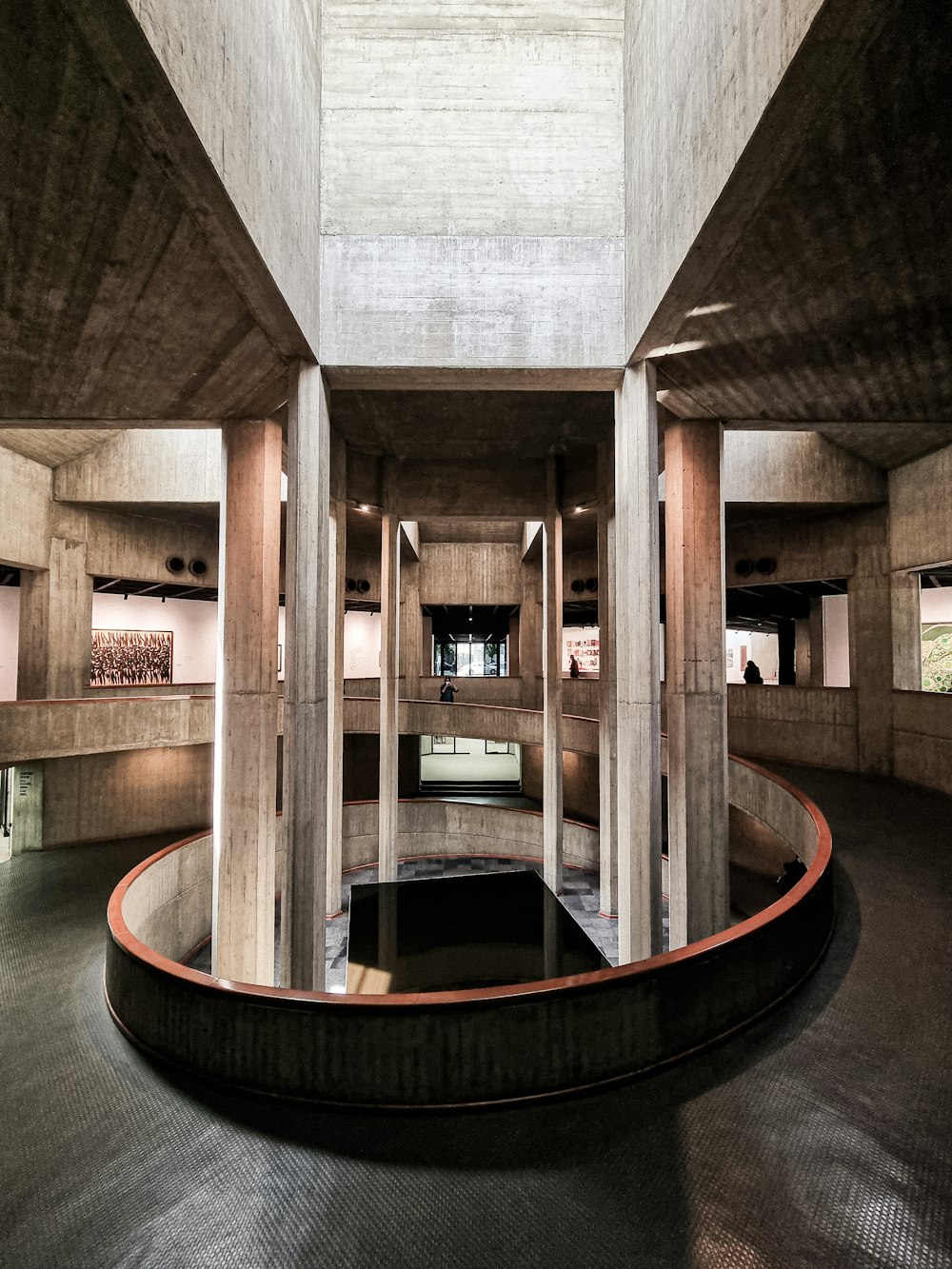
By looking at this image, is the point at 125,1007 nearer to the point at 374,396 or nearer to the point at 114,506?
the point at 374,396

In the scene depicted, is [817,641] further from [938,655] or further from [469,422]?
[469,422]

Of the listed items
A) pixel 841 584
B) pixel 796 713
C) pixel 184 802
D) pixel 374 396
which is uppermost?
pixel 374 396

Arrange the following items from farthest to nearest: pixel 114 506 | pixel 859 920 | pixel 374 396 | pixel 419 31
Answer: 1. pixel 114 506
2. pixel 374 396
3. pixel 419 31
4. pixel 859 920

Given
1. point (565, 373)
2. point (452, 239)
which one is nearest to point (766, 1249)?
point (565, 373)

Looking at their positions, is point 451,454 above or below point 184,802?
above

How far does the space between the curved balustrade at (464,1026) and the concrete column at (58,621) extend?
349 inches

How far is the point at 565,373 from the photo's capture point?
20.9 ft

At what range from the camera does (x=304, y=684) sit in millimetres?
5965

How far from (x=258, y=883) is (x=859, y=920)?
6.37 m

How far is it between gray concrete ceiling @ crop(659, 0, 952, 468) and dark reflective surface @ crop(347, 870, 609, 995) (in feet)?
27.3

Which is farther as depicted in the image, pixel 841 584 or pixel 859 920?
pixel 841 584

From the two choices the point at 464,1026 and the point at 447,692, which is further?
the point at 447,692

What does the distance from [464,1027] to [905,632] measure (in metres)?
10.5

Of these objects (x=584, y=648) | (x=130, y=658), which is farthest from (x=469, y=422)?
(x=584, y=648)
